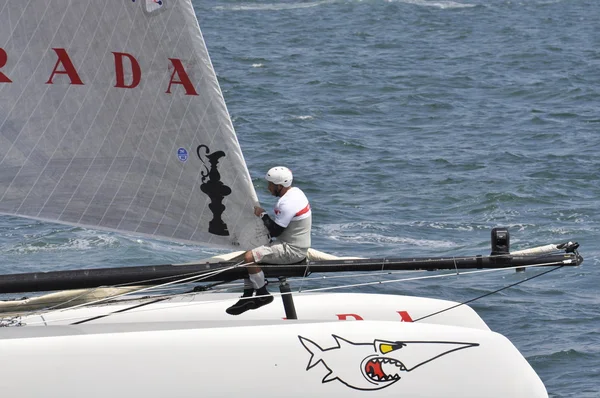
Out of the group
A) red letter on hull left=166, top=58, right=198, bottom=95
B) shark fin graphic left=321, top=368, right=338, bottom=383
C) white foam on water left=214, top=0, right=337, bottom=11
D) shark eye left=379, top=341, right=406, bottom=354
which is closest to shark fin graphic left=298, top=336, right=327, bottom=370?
shark fin graphic left=321, top=368, right=338, bottom=383

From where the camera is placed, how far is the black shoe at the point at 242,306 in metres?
11.1

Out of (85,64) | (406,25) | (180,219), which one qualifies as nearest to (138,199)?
(180,219)

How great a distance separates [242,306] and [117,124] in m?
2.44

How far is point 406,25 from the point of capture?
148ft

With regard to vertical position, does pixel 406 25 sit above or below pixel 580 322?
above

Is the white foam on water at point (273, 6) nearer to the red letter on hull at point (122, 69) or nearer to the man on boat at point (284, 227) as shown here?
the man on boat at point (284, 227)

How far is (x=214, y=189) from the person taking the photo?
32.4 ft

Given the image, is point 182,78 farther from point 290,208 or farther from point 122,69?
point 290,208

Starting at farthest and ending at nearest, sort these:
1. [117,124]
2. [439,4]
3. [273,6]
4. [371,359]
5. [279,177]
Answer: [273,6], [439,4], [279,177], [371,359], [117,124]

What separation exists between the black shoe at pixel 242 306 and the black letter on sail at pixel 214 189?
4.23 ft

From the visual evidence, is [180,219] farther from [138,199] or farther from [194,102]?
[194,102]

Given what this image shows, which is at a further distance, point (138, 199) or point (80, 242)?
point (80, 242)

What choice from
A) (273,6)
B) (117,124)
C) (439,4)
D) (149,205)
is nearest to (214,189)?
(149,205)

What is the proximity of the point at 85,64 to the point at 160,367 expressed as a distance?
260 centimetres
